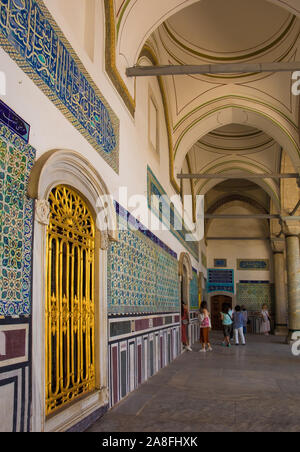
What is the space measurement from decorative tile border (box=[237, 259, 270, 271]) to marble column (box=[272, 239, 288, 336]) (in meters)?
0.97

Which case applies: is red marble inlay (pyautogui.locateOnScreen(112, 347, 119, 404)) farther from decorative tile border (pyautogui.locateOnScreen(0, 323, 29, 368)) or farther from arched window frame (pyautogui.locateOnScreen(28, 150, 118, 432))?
decorative tile border (pyautogui.locateOnScreen(0, 323, 29, 368))

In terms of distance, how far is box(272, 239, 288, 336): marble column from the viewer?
55.1 ft

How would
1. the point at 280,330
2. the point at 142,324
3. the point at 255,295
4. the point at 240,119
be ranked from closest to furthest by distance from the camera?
the point at 142,324 < the point at 240,119 < the point at 280,330 < the point at 255,295

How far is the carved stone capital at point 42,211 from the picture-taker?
9.34 feet

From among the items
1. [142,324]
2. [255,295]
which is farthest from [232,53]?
[255,295]

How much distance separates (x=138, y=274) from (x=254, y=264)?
13734 mm

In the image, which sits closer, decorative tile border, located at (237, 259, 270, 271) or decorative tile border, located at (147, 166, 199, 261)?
decorative tile border, located at (147, 166, 199, 261)

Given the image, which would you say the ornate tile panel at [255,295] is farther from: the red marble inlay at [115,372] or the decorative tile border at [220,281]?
the red marble inlay at [115,372]

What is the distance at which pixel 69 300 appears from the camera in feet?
11.6

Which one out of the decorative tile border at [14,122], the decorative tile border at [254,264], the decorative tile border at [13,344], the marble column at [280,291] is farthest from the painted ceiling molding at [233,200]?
the decorative tile border at [13,344]

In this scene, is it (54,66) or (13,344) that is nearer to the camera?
(13,344)

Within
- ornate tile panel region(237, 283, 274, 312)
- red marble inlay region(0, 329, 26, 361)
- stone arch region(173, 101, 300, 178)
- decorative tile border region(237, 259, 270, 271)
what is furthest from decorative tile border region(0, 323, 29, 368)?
decorative tile border region(237, 259, 270, 271)

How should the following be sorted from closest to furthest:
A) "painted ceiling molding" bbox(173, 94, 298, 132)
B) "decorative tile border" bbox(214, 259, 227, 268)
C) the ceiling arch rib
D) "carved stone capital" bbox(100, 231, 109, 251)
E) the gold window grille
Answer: the gold window grille
"carved stone capital" bbox(100, 231, 109, 251)
the ceiling arch rib
"painted ceiling molding" bbox(173, 94, 298, 132)
"decorative tile border" bbox(214, 259, 227, 268)

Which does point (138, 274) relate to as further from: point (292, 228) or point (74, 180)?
point (292, 228)
